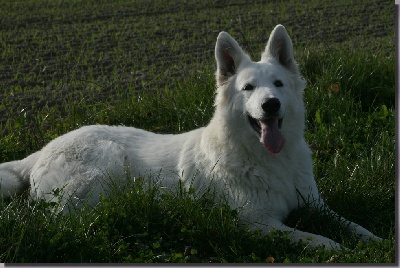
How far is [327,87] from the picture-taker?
773 centimetres

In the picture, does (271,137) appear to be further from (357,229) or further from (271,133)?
(357,229)

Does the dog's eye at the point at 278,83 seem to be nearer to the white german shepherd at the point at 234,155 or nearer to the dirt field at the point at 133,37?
the white german shepherd at the point at 234,155

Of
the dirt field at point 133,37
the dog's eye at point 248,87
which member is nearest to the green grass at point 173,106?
the dirt field at point 133,37

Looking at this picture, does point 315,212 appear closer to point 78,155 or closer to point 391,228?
point 391,228

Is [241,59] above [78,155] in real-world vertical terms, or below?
above

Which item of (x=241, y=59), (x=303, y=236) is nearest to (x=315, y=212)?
(x=303, y=236)

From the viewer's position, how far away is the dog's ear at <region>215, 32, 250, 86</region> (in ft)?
18.2

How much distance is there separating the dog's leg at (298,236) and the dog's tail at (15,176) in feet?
7.21

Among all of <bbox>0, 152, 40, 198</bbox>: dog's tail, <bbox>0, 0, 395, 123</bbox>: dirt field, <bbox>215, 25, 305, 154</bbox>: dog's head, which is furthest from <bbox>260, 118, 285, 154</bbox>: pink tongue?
<bbox>0, 0, 395, 123</bbox>: dirt field

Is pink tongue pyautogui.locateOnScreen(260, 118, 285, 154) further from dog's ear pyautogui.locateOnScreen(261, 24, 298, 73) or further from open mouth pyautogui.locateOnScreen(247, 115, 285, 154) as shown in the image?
dog's ear pyautogui.locateOnScreen(261, 24, 298, 73)

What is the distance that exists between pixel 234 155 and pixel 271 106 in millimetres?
655

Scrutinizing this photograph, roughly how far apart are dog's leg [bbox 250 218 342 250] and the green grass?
0.10 m

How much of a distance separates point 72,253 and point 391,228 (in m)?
2.47

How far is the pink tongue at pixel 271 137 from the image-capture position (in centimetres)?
516
